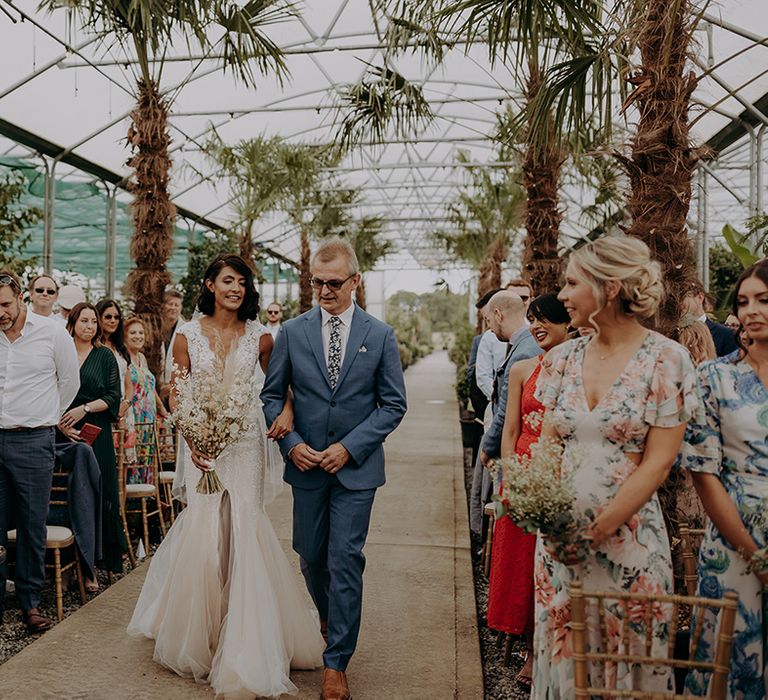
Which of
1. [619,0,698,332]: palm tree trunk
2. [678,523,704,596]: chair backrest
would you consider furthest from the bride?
[619,0,698,332]: palm tree trunk

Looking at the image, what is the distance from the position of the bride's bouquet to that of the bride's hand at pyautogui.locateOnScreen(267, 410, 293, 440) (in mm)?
179

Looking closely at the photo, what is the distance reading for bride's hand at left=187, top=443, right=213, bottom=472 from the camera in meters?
3.65

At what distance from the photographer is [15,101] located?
10.4 metres

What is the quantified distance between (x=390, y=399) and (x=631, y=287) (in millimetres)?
1402

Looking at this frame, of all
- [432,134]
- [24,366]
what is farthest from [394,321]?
[24,366]

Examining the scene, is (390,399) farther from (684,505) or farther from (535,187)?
(535,187)

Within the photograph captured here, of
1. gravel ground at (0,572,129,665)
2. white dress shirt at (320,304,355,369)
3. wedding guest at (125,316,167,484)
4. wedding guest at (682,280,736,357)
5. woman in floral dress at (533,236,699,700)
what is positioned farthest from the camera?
wedding guest at (125,316,167,484)

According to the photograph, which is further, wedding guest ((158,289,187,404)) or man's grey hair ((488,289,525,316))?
wedding guest ((158,289,187,404))

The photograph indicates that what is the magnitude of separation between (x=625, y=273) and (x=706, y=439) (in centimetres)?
60

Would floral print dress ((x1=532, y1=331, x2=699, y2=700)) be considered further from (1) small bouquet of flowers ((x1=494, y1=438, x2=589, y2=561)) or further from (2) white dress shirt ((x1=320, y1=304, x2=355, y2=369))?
(2) white dress shirt ((x1=320, y1=304, x2=355, y2=369))

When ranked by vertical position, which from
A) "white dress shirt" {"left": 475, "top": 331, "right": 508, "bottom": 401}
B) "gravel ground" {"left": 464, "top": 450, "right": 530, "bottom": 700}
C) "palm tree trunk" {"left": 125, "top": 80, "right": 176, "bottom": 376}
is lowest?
"gravel ground" {"left": 464, "top": 450, "right": 530, "bottom": 700}

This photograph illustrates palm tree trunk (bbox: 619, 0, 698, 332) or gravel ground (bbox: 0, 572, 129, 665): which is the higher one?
palm tree trunk (bbox: 619, 0, 698, 332)

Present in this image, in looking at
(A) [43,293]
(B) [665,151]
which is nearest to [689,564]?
(B) [665,151]

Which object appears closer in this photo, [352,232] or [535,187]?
[535,187]
